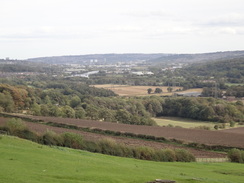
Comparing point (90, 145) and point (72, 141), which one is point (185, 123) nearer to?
point (90, 145)

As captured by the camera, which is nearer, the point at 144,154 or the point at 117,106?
the point at 144,154

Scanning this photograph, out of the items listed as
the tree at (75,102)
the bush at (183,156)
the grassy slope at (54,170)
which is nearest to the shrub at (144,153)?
the bush at (183,156)

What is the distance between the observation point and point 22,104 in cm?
8844

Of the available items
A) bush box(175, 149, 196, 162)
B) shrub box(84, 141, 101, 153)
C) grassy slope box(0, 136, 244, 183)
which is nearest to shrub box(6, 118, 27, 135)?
shrub box(84, 141, 101, 153)

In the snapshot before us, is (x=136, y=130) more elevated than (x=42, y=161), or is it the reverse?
(x=42, y=161)

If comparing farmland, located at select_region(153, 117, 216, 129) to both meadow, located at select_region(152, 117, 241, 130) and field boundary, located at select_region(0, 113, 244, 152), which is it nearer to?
meadow, located at select_region(152, 117, 241, 130)

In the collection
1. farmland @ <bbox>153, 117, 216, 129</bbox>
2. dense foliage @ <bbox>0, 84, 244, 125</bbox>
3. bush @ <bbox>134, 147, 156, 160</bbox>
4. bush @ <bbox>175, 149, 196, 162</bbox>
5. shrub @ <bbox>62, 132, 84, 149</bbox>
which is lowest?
farmland @ <bbox>153, 117, 216, 129</bbox>

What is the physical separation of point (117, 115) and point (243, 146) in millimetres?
35432

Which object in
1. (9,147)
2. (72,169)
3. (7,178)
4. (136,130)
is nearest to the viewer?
(7,178)

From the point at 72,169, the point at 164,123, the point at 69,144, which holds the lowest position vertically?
the point at 164,123

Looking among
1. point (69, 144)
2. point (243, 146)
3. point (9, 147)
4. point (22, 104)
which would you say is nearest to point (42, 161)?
point (9, 147)

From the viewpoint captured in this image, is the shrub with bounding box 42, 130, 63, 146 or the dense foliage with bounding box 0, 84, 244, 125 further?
the dense foliage with bounding box 0, 84, 244, 125

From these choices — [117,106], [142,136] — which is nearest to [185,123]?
[117,106]

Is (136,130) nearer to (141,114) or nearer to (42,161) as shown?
(141,114)
